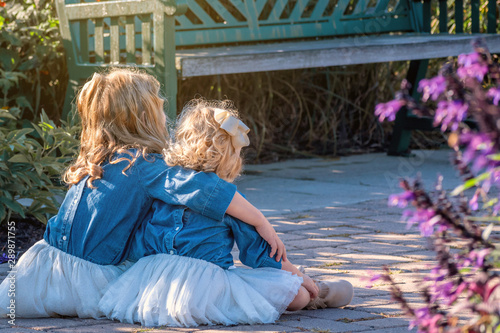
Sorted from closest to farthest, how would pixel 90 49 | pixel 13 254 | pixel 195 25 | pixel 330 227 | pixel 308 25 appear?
1. pixel 13 254
2. pixel 330 227
3. pixel 90 49
4. pixel 195 25
5. pixel 308 25

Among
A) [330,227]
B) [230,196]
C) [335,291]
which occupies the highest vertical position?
[230,196]

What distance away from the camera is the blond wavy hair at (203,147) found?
249 cm

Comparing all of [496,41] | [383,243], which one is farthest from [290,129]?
[383,243]

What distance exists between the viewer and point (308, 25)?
6.22 m

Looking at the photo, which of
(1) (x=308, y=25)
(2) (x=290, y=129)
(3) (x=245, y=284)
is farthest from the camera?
(2) (x=290, y=129)

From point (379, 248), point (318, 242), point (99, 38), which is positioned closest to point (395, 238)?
point (379, 248)

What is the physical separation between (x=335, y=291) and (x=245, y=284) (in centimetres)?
34

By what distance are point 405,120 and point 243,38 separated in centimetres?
155

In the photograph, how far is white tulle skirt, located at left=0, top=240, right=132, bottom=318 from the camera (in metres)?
2.48

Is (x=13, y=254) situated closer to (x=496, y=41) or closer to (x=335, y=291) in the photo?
(x=335, y=291)

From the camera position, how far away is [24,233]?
3670 mm

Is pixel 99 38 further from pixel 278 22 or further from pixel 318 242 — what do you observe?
pixel 318 242

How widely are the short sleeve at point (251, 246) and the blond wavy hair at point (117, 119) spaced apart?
412 millimetres

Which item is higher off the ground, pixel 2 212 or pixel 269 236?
pixel 269 236
